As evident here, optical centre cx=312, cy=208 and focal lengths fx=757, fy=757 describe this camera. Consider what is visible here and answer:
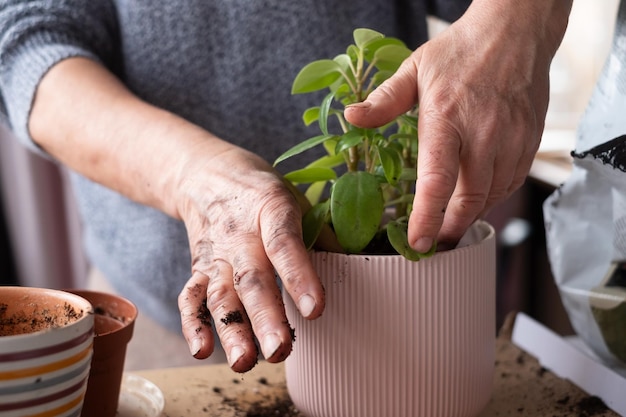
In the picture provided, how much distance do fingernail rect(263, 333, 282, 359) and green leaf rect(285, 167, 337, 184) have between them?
0.58ft

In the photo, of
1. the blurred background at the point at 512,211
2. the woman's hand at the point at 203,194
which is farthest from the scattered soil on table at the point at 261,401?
the blurred background at the point at 512,211

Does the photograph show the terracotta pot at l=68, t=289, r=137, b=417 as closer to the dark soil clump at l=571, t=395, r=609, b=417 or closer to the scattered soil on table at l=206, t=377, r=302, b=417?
the scattered soil on table at l=206, t=377, r=302, b=417

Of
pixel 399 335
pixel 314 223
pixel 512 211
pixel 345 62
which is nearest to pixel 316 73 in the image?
pixel 345 62

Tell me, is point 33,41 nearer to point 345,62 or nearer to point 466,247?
point 345,62

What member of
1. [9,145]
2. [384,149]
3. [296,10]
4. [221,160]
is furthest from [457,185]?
[9,145]

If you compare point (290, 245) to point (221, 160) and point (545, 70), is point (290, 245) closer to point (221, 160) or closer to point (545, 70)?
point (221, 160)

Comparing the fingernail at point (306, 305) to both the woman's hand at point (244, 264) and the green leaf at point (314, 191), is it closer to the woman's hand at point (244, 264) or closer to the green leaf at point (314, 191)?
the woman's hand at point (244, 264)

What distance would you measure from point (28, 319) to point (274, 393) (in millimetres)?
257

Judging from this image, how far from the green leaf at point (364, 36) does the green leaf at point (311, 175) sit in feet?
0.37

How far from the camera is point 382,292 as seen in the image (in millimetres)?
601

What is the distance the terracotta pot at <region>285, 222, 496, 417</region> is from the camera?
0.60 metres

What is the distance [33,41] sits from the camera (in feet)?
2.92

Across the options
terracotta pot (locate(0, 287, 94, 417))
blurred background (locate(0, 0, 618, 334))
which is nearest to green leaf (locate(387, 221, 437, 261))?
terracotta pot (locate(0, 287, 94, 417))

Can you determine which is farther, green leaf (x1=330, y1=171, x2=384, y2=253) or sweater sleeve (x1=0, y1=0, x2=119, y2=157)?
sweater sleeve (x1=0, y1=0, x2=119, y2=157)
